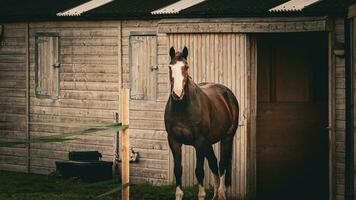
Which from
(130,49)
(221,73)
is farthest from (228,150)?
(130,49)

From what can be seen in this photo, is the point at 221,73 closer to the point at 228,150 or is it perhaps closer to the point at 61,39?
the point at 228,150

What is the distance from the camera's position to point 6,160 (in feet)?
75.0

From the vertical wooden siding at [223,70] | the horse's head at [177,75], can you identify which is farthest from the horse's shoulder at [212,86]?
the horse's head at [177,75]

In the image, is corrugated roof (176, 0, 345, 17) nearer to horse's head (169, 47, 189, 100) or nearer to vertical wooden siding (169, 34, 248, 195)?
vertical wooden siding (169, 34, 248, 195)

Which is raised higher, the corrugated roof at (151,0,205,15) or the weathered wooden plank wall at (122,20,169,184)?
the corrugated roof at (151,0,205,15)

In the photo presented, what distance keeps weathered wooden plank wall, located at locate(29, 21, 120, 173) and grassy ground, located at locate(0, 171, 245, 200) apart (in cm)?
95

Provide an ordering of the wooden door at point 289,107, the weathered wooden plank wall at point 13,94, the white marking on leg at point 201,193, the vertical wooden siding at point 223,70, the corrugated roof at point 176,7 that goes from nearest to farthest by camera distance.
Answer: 1. the white marking on leg at point 201,193
2. the vertical wooden siding at point 223,70
3. the wooden door at point 289,107
4. the corrugated roof at point 176,7
5. the weathered wooden plank wall at point 13,94

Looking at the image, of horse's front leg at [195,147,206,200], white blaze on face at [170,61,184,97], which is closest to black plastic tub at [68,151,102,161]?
horse's front leg at [195,147,206,200]

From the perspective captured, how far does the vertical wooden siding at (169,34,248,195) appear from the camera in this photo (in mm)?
18000

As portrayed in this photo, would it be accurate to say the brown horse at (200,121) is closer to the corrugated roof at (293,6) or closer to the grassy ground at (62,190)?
the grassy ground at (62,190)

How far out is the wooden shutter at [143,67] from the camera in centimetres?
1978

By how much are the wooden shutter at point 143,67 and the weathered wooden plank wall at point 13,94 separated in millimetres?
3213

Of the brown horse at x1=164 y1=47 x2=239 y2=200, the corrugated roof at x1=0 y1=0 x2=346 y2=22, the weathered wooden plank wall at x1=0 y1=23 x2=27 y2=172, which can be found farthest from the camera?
the weathered wooden plank wall at x1=0 y1=23 x2=27 y2=172

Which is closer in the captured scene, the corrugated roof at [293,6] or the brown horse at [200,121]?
the brown horse at [200,121]
